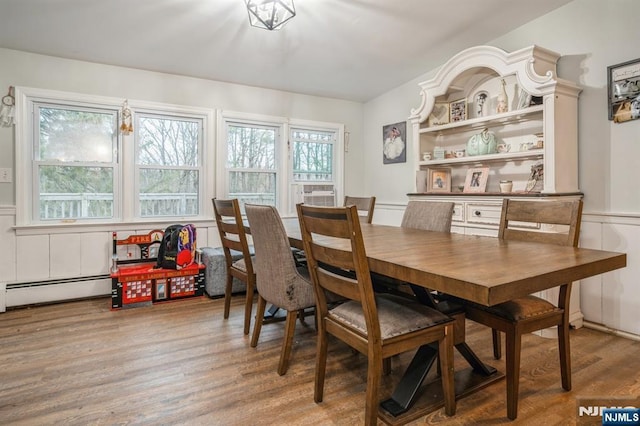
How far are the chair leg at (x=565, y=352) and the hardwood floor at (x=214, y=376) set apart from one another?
0.21 feet

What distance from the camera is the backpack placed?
342 cm

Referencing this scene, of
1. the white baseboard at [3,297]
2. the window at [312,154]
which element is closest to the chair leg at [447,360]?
the window at [312,154]

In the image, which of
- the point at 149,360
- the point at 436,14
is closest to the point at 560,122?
the point at 436,14

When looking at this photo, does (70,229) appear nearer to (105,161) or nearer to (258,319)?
(105,161)

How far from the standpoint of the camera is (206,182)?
13.1ft

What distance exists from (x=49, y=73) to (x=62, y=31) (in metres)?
0.59

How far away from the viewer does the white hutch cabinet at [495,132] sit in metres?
2.63

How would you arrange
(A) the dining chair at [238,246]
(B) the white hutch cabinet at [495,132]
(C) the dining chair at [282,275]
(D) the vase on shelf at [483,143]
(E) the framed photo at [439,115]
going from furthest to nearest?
(E) the framed photo at [439,115], (D) the vase on shelf at [483,143], (B) the white hutch cabinet at [495,132], (A) the dining chair at [238,246], (C) the dining chair at [282,275]

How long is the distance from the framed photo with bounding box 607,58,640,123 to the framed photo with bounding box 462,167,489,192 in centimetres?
101

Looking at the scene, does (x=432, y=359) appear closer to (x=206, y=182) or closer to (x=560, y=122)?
(x=560, y=122)

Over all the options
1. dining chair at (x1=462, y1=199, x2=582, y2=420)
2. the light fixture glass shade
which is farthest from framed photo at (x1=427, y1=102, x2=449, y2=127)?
the light fixture glass shade

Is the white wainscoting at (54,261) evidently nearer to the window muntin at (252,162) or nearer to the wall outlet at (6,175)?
the wall outlet at (6,175)

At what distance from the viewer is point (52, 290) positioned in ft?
10.9

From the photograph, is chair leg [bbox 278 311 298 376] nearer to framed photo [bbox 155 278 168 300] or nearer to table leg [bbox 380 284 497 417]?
table leg [bbox 380 284 497 417]
